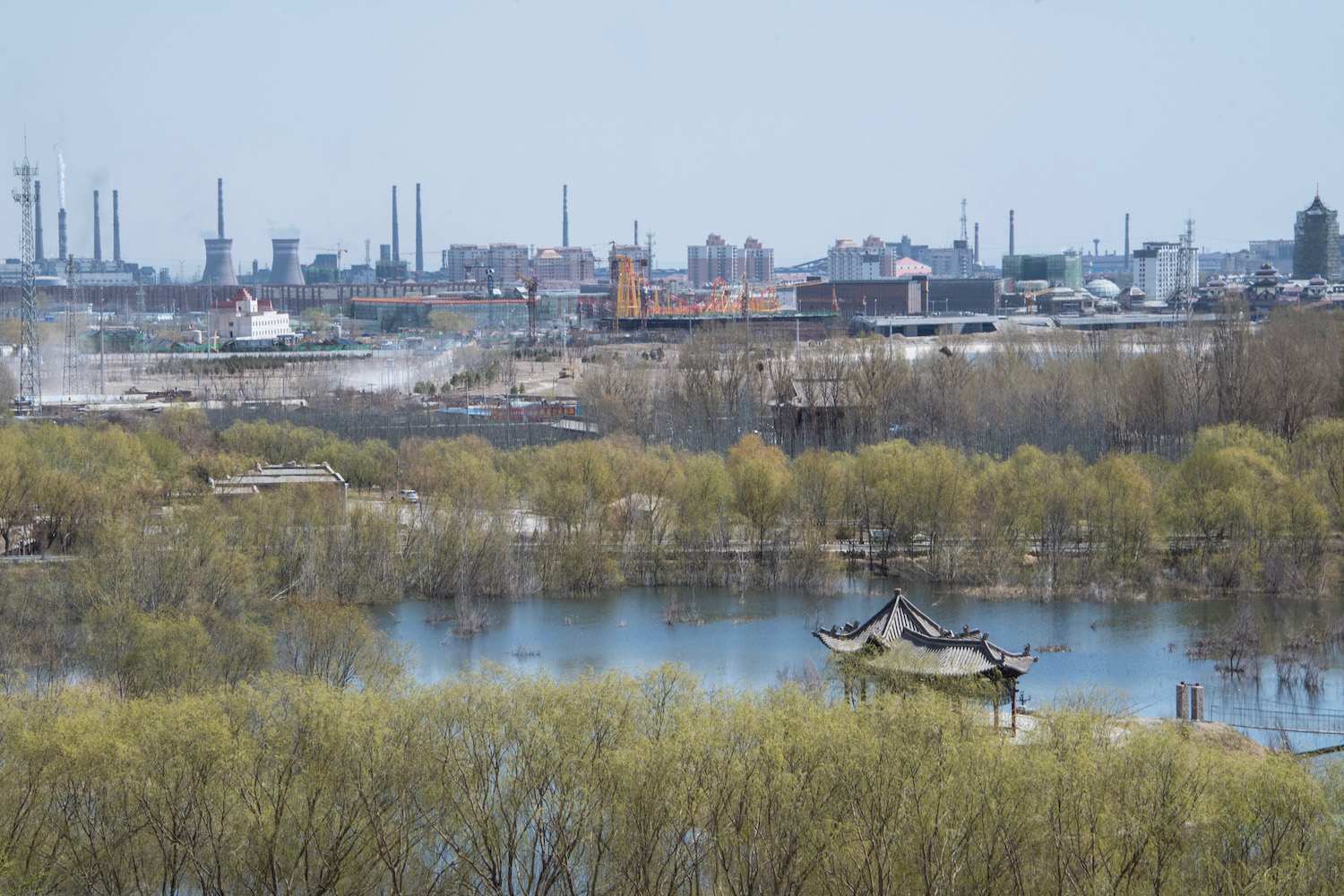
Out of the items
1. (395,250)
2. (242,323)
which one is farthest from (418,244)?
(242,323)

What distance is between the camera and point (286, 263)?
297ft

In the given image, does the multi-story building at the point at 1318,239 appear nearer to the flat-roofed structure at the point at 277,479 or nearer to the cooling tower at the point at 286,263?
the cooling tower at the point at 286,263

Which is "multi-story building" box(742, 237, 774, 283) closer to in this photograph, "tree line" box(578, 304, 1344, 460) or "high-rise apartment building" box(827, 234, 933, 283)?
"high-rise apartment building" box(827, 234, 933, 283)

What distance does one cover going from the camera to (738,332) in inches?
1212

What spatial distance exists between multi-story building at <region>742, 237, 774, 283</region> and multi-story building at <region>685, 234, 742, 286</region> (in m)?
0.95

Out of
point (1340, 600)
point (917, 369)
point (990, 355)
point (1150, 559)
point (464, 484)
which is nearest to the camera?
point (1340, 600)

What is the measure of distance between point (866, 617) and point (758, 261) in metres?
94.8

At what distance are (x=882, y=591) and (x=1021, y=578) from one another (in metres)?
1.49

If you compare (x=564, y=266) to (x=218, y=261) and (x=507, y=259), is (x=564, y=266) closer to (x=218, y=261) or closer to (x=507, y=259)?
(x=507, y=259)

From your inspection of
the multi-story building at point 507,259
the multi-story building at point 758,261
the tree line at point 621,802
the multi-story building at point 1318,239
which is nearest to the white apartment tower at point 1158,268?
the multi-story building at point 1318,239

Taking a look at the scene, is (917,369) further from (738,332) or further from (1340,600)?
(1340,600)

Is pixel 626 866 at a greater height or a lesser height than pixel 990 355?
lesser

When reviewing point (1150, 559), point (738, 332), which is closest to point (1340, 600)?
point (1150, 559)

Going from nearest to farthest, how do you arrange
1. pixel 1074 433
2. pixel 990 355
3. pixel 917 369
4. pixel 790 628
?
pixel 790 628
pixel 1074 433
pixel 917 369
pixel 990 355
